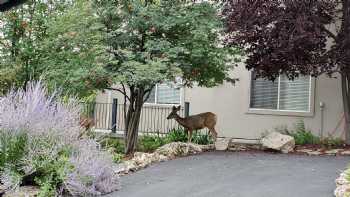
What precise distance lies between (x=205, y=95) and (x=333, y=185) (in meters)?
7.84

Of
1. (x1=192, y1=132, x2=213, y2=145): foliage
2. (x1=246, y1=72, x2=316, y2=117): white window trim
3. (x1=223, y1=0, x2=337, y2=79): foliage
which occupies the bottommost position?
(x1=192, y1=132, x2=213, y2=145): foliage

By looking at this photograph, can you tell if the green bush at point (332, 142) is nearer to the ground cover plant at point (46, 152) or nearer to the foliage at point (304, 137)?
the foliage at point (304, 137)

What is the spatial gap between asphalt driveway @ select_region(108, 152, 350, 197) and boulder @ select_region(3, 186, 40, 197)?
104 centimetres

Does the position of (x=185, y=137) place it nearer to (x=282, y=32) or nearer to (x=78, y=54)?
(x=78, y=54)

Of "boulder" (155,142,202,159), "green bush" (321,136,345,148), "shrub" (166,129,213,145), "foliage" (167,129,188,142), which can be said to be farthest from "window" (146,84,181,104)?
"green bush" (321,136,345,148)

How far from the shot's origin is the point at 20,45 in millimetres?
11594

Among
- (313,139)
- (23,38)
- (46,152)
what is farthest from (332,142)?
(23,38)

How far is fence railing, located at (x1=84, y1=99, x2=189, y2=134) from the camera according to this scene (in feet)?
49.7

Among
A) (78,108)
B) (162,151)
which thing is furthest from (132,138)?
(78,108)

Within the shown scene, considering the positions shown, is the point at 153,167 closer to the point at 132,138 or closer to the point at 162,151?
the point at 162,151

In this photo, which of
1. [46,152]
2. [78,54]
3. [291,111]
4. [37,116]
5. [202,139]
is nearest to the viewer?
[46,152]

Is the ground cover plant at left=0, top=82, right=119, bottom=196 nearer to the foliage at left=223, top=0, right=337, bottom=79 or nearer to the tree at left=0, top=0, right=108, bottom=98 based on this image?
the tree at left=0, top=0, right=108, bottom=98

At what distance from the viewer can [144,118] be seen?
51.4 feet

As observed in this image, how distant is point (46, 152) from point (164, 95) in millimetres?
9025
